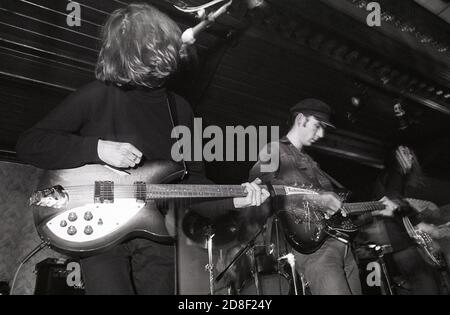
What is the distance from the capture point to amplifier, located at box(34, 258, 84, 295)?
3920 mm

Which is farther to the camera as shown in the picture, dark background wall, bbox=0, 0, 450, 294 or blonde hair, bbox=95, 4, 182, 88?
dark background wall, bbox=0, 0, 450, 294

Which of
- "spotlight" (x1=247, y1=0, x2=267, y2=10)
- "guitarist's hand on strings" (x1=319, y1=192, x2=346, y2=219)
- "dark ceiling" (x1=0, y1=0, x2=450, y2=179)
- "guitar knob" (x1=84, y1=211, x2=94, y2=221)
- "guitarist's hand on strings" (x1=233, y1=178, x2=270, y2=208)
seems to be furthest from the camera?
"dark ceiling" (x1=0, y1=0, x2=450, y2=179)

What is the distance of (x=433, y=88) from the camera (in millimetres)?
5441

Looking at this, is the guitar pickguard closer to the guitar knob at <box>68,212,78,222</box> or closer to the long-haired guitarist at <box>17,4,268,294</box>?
the guitar knob at <box>68,212,78,222</box>

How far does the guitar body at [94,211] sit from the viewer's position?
1.54 m

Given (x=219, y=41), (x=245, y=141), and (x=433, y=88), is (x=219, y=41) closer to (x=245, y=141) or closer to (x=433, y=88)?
(x=245, y=141)

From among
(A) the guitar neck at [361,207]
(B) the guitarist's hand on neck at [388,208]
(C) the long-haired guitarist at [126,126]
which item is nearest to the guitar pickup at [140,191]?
(C) the long-haired guitarist at [126,126]

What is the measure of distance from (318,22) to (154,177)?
10.0 feet

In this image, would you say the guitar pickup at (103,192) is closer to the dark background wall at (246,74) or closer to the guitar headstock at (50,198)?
the guitar headstock at (50,198)

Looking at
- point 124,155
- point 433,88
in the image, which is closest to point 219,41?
point 124,155

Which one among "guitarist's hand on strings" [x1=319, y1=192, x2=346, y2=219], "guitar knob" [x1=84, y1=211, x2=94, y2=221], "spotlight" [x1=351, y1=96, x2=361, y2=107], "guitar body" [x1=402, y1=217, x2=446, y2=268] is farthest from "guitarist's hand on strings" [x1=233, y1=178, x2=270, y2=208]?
"spotlight" [x1=351, y1=96, x2=361, y2=107]

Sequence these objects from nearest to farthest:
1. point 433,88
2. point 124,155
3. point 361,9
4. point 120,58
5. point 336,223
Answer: point 124,155 → point 120,58 → point 336,223 → point 361,9 → point 433,88

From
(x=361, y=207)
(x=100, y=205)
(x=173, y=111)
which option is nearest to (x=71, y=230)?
(x=100, y=205)

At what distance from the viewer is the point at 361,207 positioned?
11.7ft
